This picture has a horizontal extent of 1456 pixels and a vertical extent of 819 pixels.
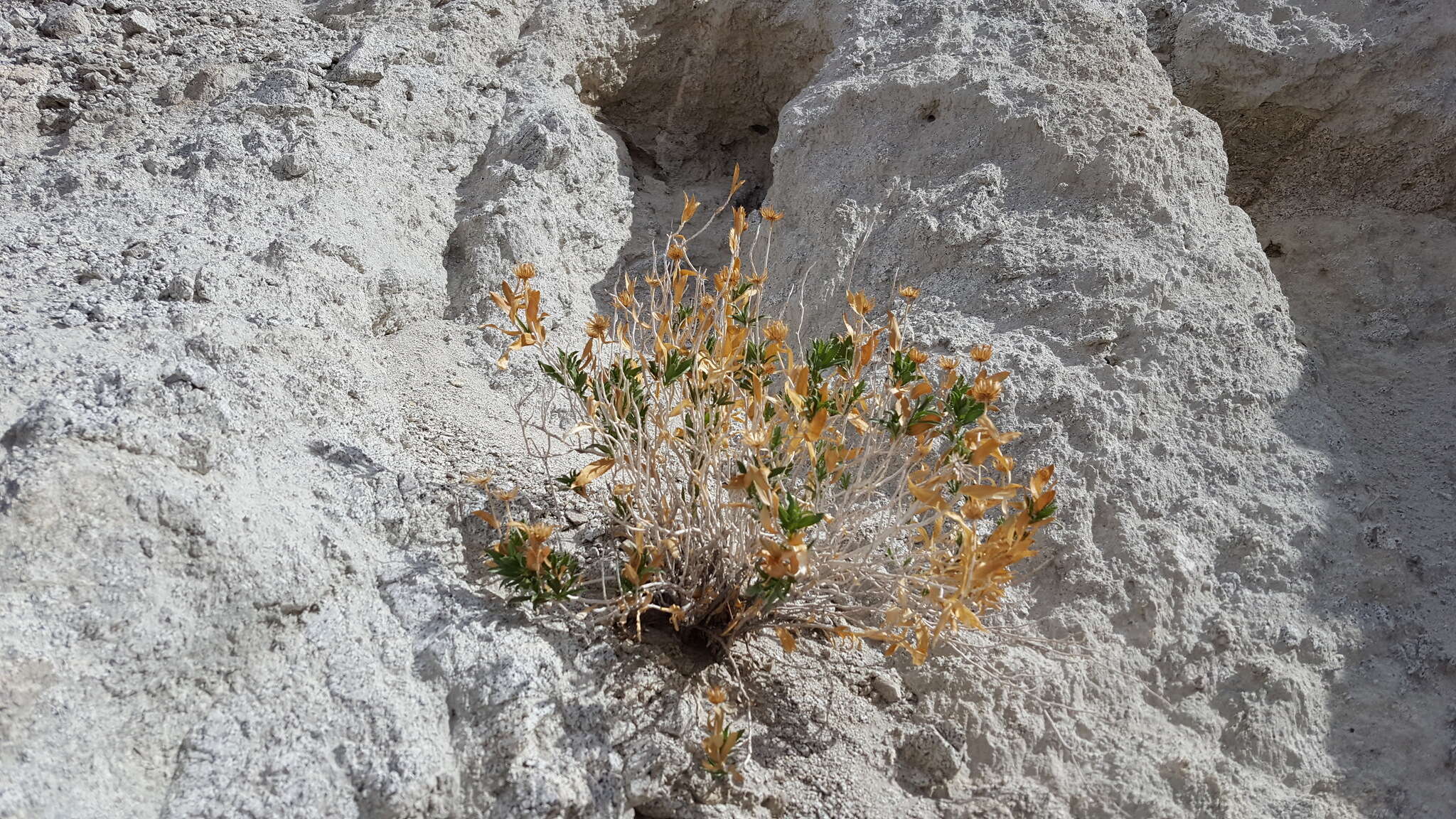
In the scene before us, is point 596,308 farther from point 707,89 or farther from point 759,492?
point 759,492

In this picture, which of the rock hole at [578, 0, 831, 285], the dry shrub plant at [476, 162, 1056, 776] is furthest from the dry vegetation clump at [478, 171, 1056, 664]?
the rock hole at [578, 0, 831, 285]

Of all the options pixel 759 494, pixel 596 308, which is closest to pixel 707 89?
pixel 596 308

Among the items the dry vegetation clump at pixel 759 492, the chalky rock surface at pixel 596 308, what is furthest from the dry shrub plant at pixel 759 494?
the chalky rock surface at pixel 596 308

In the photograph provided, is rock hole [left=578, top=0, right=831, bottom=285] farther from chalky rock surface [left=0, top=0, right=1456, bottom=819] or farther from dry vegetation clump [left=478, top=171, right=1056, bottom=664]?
dry vegetation clump [left=478, top=171, right=1056, bottom=664]

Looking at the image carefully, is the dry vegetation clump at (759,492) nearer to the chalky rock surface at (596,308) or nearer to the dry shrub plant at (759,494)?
the dry shrub plant at (759,494)

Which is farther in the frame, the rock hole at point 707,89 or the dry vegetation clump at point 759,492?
the rock hole at point 707,89

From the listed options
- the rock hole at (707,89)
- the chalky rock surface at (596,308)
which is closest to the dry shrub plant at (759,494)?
the chalky rock surface at (596,308)
